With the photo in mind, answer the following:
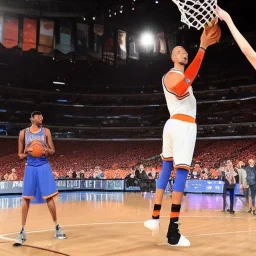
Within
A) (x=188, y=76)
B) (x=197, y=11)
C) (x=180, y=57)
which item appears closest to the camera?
(x=197, y=11)

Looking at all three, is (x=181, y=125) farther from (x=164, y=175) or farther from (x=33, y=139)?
(x=33, y=139)

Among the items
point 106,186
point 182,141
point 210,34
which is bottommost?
point 106,186

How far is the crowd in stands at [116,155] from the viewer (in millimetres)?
29880

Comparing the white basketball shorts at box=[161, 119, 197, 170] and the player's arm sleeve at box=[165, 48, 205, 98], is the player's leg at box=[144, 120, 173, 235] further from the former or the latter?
the player's arm sleeve at box=[165, 48, 205, 98]

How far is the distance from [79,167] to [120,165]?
3.43m

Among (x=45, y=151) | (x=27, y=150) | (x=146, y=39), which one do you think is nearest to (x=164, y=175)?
(x=45, y=151)

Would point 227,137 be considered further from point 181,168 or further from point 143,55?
point 181,168

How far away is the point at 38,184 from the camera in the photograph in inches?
219

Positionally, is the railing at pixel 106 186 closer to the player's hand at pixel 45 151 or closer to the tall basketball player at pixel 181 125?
the player's hand at pixel 45 151

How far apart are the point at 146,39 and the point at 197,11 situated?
88.9 feet

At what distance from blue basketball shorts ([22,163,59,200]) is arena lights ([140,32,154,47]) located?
25678 millimetres

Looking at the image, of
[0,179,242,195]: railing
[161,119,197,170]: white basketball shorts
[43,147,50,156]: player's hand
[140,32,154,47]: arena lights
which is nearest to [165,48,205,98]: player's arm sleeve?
[161,119,197,170]: white basketball shorts

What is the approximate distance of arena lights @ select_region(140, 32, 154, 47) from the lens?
30188mm

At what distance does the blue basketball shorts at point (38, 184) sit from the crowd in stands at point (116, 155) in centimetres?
2283
